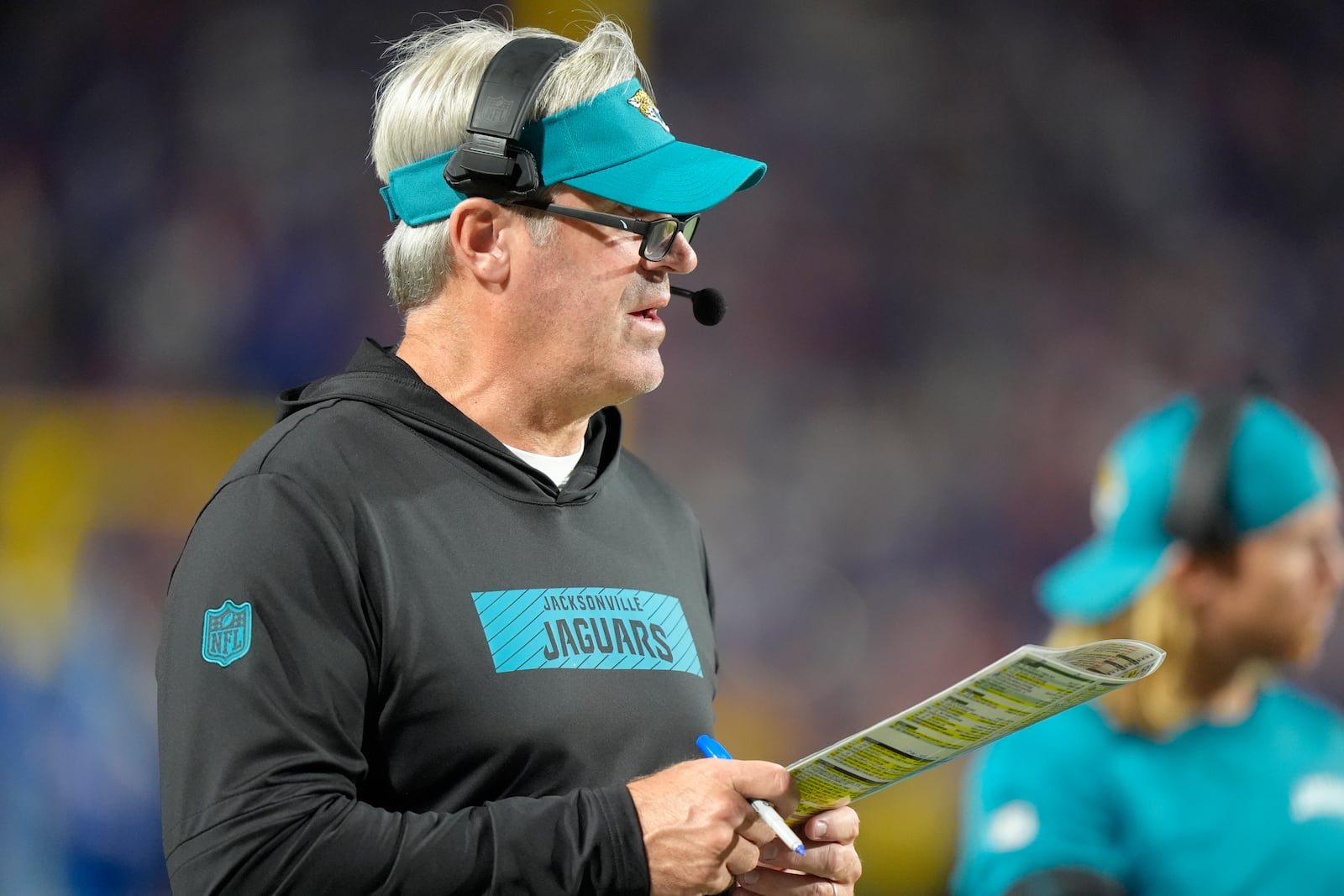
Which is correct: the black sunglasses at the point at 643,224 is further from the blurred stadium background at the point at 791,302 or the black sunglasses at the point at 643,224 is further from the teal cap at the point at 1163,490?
the blurred stadium background at the point at 791,302

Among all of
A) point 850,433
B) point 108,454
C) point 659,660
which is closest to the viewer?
point 659,660

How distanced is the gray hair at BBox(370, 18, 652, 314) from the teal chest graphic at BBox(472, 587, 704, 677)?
1.06 feet

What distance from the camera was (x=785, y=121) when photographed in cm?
288

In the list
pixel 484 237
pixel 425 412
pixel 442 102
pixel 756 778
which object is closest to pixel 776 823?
pixel 756 778

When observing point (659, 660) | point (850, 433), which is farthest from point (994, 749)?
point (850, 433)

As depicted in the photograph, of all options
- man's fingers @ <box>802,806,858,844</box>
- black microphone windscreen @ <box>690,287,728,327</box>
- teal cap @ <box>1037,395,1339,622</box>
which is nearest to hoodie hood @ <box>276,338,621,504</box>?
black microphone windscreen @ <box>690,287,728,327</box>

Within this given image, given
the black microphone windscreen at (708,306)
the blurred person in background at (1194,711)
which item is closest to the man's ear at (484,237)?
the black microphone windscreen at (708,306)

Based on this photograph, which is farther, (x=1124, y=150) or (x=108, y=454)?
(x=1124, y=150)

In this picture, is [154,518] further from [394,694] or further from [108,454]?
[394,694]

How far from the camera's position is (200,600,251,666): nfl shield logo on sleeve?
3.12ft

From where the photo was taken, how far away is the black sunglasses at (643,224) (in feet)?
3.88

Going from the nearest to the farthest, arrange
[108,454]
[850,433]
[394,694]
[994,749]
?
[394,694] → [994,749] → [108,454] → [850,433]

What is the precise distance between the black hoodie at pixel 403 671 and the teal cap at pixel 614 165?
0.16 metres

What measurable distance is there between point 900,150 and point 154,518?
1.73 metres
